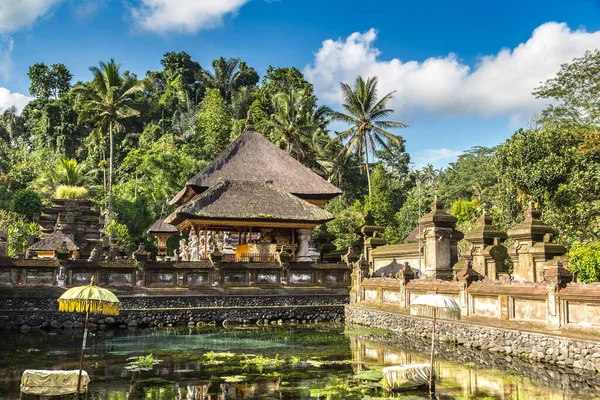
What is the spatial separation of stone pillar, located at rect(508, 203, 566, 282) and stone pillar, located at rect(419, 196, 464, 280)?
203cm

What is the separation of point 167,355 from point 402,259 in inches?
470

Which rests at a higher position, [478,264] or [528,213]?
[528,213]

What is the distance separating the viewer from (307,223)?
26500 mm

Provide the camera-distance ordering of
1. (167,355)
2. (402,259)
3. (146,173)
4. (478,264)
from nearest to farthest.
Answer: (167,355), (478,264), (402,259), (146,173)

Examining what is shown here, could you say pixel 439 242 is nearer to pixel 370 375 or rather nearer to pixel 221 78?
pixel 370 375

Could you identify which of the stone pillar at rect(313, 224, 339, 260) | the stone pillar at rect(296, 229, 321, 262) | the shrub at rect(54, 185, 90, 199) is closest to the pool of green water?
the stone pillar at rect(296, 229, 321, 262)

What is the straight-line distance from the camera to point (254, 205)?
Result: 26188mm

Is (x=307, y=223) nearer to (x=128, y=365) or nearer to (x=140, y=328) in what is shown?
(x=140, y=328)

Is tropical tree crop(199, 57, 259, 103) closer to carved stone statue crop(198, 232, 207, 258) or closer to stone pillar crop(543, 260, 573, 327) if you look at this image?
carved stone statue crop(198, 232, 207, 258)

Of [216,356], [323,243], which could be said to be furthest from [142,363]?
[323,243]

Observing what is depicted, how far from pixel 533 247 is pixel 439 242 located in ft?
9.51

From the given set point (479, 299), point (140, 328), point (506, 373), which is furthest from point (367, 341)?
point (140, 328)

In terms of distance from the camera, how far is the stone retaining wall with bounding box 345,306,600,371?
39.6ft

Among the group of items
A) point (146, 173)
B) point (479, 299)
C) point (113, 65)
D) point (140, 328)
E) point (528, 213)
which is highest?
point (113, 65)
